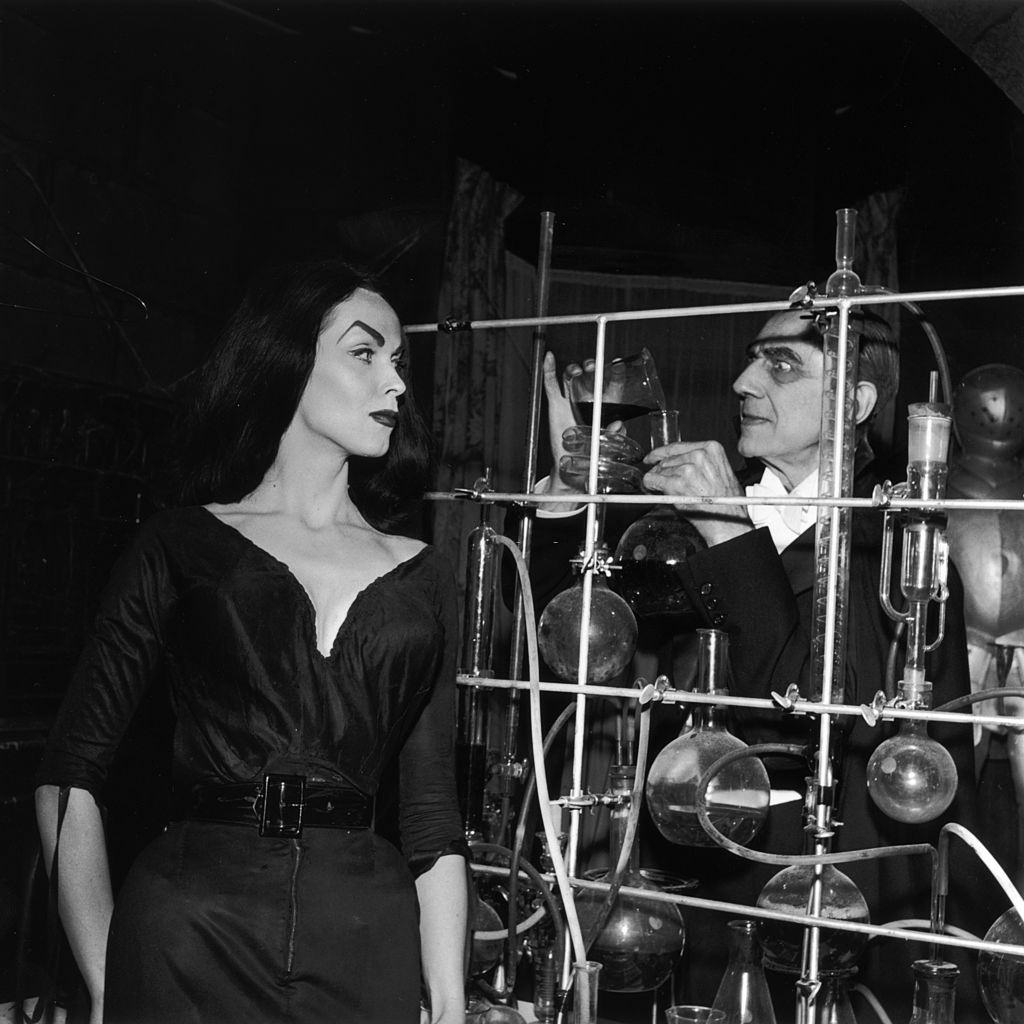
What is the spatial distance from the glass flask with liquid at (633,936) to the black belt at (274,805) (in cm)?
28

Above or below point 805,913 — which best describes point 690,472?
above

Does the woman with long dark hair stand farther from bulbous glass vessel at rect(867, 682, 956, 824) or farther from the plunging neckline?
bulbous glass vessel at rect(867, 682, 956, 824)

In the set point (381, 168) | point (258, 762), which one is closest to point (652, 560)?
point (258, 762)

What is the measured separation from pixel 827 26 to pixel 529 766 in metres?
2.45

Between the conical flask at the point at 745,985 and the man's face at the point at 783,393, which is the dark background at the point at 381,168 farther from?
the conical flask at the point at 745,985

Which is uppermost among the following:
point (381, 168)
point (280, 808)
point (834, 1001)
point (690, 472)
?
point (381, 168)

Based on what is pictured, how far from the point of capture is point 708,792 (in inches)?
49.1

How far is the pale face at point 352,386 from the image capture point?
4.59 feet

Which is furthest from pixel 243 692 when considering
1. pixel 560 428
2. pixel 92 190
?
pixel 92 190

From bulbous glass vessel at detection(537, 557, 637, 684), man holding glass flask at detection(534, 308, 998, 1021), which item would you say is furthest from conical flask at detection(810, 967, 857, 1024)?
bulbous glass vessel at detection(537, 557, 637, 684)

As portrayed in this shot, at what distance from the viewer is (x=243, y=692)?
1.30 meters

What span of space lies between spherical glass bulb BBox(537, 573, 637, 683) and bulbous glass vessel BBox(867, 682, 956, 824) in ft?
0.99

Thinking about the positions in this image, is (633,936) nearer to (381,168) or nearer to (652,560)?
(652,560)

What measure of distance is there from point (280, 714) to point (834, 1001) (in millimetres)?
615
